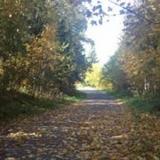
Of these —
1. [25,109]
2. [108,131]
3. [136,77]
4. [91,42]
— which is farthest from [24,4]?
[91,42]

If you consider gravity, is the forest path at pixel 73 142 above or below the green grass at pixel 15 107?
below

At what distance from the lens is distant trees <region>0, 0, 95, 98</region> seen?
19.3 m

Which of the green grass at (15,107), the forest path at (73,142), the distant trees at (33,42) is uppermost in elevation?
the distant trees at (33,42)

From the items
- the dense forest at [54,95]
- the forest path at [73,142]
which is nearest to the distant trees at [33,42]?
the dense forest at [54,95]

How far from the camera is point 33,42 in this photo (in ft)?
90.1

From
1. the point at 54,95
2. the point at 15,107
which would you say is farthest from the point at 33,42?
the point at 54,95

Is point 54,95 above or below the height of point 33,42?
below

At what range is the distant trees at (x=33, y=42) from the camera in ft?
63.3

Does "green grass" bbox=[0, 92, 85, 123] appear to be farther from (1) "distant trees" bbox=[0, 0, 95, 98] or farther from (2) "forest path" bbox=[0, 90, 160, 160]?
(2) "forest path" bbox=[0, 90, 160, 160]

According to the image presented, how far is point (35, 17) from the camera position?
1147 inches

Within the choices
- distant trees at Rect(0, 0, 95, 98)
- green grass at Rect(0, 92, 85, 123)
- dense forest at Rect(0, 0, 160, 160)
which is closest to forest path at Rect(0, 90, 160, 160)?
dense forest at Rect(0, 0, 160, 160)

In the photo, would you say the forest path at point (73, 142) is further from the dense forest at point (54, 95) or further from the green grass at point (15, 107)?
the green grass at point (15, 107)

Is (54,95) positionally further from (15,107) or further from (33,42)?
(15,107)

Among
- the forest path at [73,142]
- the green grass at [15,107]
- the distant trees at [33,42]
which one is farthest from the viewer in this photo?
the distant trees at [33,42]
